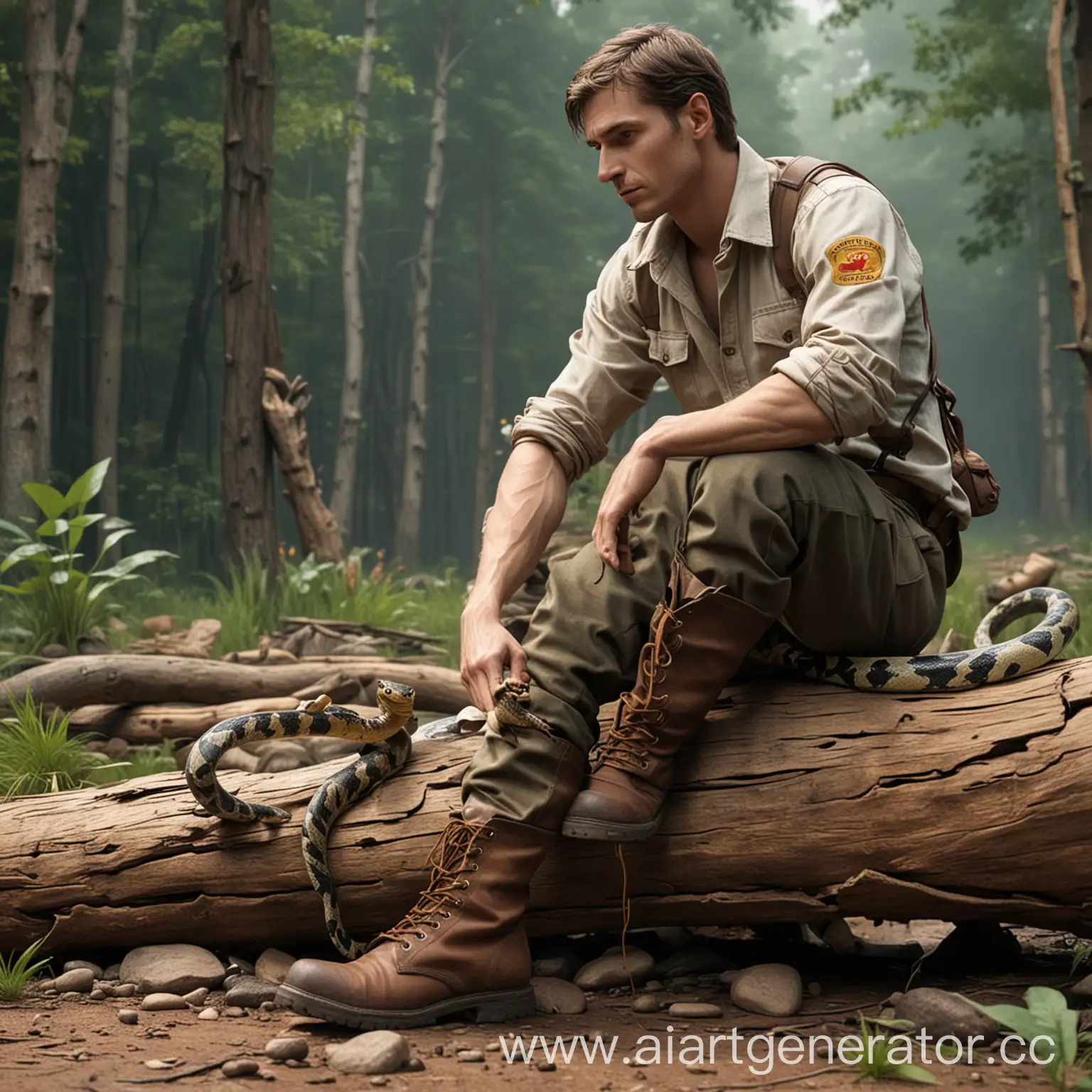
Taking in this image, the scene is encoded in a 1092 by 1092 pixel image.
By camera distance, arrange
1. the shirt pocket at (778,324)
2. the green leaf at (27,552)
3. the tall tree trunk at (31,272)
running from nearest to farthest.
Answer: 1. the shirt pocket at (778,324)
2. the green leaf at (27,552)
3. the tall tree trunk at (31,272)

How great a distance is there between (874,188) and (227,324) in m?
8.14

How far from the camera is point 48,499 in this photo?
7.31 meters

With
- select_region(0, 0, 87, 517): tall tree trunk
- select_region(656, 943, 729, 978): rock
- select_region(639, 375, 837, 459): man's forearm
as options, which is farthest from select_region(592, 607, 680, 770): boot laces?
select_region(0, 0, 87, 517): tall tree trunk

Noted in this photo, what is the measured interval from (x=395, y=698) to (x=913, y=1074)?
5.12 feet

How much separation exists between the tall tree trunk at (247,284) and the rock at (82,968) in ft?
22.3

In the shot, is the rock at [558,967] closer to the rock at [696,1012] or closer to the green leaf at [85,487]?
the rock at [696,1012]

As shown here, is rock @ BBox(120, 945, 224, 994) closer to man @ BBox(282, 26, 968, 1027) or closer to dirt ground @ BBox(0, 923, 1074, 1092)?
dirt ground @ BBox(0, 923, 1074, 1092)

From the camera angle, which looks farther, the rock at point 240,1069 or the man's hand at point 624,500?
the man's hand at point 624,500

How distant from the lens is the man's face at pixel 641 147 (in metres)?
3.00

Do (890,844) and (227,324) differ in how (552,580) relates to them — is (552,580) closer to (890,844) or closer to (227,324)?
(890,844)

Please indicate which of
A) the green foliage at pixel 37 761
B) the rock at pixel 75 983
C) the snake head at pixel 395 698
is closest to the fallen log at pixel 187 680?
the green foliage at pixel 37 761

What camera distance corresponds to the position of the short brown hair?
117 inches

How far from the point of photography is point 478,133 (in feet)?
93.1

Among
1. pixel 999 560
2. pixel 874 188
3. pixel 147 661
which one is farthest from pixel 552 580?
pixel 999 560
